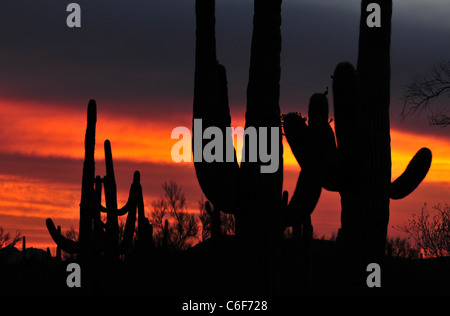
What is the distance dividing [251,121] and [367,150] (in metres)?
2.30

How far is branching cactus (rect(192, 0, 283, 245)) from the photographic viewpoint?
9453 mm

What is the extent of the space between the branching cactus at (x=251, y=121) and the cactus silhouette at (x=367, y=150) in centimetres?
113

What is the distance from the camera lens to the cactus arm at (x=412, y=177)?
447 inches

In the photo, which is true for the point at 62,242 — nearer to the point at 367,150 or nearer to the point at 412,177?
the point at 367,150

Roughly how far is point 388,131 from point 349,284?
8.56 feet

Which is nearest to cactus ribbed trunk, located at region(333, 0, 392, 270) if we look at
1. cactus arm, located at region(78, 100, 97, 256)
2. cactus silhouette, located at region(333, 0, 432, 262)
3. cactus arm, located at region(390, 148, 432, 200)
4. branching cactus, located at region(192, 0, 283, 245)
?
cactus silhouette, located at region(333, 0, 432, 262)

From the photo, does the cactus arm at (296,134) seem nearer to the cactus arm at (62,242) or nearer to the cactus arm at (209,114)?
the cactus arm at (209,114)

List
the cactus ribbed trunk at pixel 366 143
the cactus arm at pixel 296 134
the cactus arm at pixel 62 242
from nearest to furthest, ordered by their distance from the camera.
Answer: the cactus ribbed trunk at pixel 366 143 → the cactus arm at pixel 296 134 → the cactus arm at pixel 62 242

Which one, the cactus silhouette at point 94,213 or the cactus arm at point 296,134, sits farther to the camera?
the cactus silhouette at point 94,213

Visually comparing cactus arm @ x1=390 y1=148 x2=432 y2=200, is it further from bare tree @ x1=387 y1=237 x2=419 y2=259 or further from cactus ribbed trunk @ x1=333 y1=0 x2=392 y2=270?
bare tree @ x1=387 y1=237 x2=419 y2=259

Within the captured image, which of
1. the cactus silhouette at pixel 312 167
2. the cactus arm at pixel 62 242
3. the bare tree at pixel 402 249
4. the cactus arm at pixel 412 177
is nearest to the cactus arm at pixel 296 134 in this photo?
the cactus silhouette at pixel 312 167

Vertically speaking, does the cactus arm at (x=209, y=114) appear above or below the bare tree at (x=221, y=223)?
above
